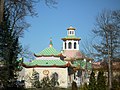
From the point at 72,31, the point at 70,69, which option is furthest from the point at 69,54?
the point at 70,69

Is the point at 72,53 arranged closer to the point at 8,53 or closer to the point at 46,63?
the point at 46,63

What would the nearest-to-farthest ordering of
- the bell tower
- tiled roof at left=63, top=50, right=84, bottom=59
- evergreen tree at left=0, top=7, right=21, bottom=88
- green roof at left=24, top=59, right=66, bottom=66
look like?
evergreen tree at left=0, top=7, right=21, bottom=88 < green roof at left=24, top=59, right=66, bottom=66 < tiled roof at left=63, top=50, right=84, bottom=59 < the bell tower

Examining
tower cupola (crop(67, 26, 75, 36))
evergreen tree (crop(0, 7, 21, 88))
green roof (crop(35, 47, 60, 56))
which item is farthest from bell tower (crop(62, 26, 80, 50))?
evergreen tree (crop(0, 7, 21, 88))

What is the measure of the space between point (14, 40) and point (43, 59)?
77.6ft

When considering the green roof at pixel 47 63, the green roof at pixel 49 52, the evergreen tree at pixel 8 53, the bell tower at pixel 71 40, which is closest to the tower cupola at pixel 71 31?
the bell tower at pixel 71 40

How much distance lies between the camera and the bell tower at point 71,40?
70.3m

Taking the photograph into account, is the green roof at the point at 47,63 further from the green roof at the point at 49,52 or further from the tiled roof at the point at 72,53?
the tiled roof at the point at 72,53

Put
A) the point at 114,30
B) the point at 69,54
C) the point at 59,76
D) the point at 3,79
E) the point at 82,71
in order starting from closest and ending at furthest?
the point at 3,79, the point at 114,30, the point at 59,76, the point at 82,71, the point at 69,54

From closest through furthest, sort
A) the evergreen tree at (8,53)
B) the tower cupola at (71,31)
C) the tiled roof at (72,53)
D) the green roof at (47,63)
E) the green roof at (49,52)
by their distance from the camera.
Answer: the evergreen tree at (8,53) → the green roof at (47,63) → the green roof at (49,52) → the tiled roof at (72,53) → the tower cupola at (71,31)

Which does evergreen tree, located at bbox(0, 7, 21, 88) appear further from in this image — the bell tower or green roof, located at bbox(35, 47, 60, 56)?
the bell tower

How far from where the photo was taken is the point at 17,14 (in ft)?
90.0

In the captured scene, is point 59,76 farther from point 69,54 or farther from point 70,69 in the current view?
point 69,54

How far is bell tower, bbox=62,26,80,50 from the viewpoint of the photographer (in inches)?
2768

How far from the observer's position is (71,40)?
7150 cm
